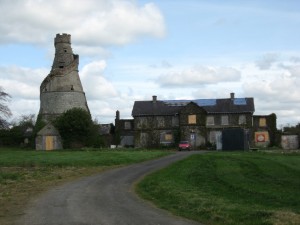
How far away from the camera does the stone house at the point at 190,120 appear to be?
259 feet

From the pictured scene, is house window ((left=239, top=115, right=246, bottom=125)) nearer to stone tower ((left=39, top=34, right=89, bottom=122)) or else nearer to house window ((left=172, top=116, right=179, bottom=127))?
house window ((left=172, top=116, right=179, bottom=127))

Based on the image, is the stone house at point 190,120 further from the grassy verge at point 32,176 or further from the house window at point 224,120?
the grassy verge at point 32,176

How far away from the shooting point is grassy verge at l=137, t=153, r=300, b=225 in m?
14.0

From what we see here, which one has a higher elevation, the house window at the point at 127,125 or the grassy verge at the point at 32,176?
the house window at the point at 127,125

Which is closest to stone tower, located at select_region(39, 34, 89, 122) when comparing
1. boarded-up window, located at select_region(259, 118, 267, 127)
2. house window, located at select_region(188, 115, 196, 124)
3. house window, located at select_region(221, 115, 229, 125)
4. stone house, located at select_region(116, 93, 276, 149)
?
stone house, located at select_region(116, 93, 276, 149)

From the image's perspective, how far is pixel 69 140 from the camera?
3036 inches

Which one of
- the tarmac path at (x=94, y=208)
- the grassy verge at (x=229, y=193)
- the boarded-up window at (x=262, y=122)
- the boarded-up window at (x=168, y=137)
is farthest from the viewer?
the boarded-up window at (x=168, y=137)

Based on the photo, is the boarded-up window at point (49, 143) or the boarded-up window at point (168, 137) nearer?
the boarded-up window at point (49, 143)

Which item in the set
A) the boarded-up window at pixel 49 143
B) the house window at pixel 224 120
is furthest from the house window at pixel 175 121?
the boarded-up window at pixel 49 143

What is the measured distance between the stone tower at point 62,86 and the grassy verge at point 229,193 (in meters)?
54.9

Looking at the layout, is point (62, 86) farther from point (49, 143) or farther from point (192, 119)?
point (192, 119)

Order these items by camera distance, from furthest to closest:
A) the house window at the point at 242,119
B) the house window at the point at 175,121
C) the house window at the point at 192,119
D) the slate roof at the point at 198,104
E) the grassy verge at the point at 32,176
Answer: the house window at the point at 175,121
the slate roof at the point at 198,104
the house window at the point at 242,119
the house window at the point at 192,119
the grassy verge at the point at 32,176

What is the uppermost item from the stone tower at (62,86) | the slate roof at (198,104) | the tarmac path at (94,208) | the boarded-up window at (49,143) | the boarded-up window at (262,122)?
the stone tower at (62,86)

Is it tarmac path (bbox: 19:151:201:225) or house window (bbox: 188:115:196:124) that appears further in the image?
house window (bbox: 188:115:196:124)
